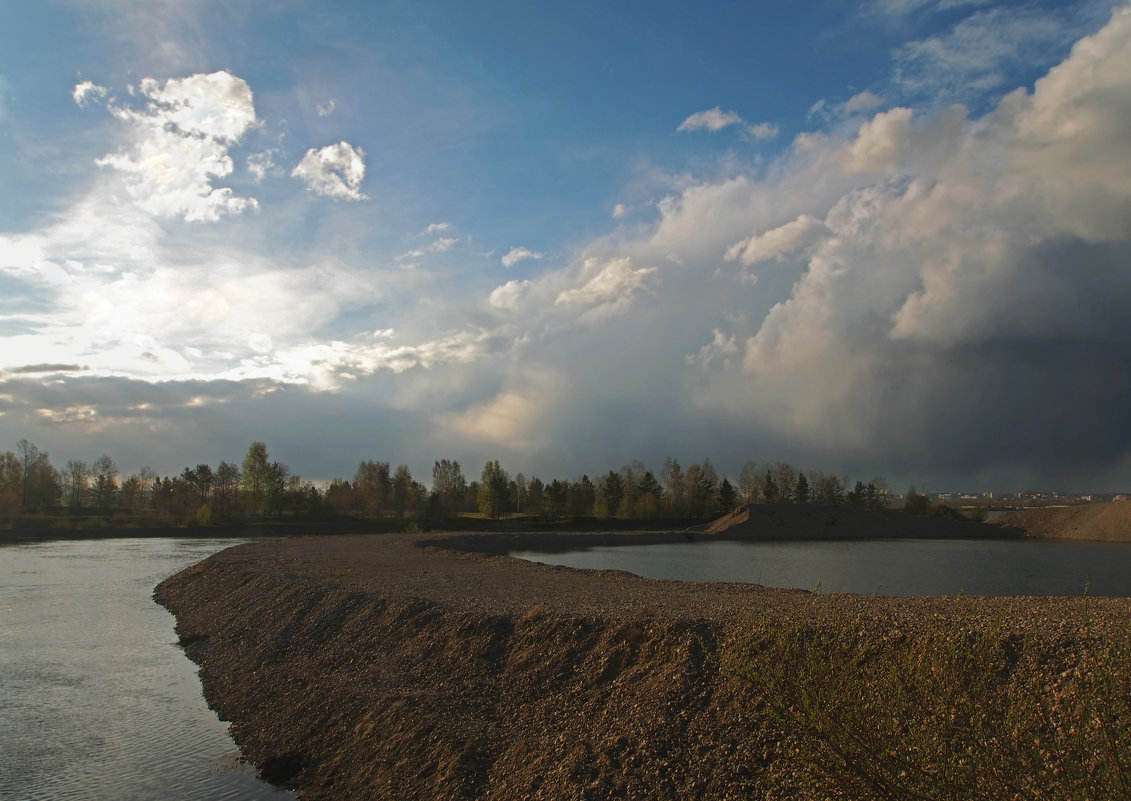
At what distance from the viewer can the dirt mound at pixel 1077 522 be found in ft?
292

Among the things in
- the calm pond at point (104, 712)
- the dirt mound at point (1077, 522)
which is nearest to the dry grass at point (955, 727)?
the calm pond at point (104, 712)

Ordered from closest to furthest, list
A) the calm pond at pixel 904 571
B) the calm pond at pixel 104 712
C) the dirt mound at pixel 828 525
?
the calm pond at pixel 104 712
the calm pond at pixel 904 571
the dirt mound at pixel 828 525

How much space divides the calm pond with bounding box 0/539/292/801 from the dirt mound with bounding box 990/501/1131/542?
107843mm

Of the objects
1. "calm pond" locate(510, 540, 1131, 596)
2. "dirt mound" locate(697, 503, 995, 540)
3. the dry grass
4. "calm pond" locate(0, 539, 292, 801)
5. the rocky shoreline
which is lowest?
"dirt mound" locate(697, 503, 995, 540)

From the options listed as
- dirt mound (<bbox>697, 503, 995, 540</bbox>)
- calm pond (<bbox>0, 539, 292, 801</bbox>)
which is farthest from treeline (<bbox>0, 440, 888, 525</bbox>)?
calm pond (<bbox>0, 539, 292, 801</bbox>)

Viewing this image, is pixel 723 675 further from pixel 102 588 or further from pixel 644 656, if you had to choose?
pixel 102 588

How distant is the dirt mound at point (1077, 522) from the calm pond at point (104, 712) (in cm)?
10784

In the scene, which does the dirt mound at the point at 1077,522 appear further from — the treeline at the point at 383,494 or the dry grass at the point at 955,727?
the dry grass at the point at 955,727

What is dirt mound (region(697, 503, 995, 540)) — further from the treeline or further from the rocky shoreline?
the rocky shoreline

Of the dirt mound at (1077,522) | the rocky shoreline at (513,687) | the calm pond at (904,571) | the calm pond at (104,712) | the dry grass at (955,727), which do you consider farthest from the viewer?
the dirt mound at (1077,522)

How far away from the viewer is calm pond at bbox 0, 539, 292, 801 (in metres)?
12.9

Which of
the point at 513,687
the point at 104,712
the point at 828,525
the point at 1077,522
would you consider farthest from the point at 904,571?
the point at 1077,522

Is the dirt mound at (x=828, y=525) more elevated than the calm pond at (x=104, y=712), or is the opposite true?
the calm pond at (x=104, y=712)

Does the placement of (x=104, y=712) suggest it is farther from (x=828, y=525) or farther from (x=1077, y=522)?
(x=1077, y=522)
